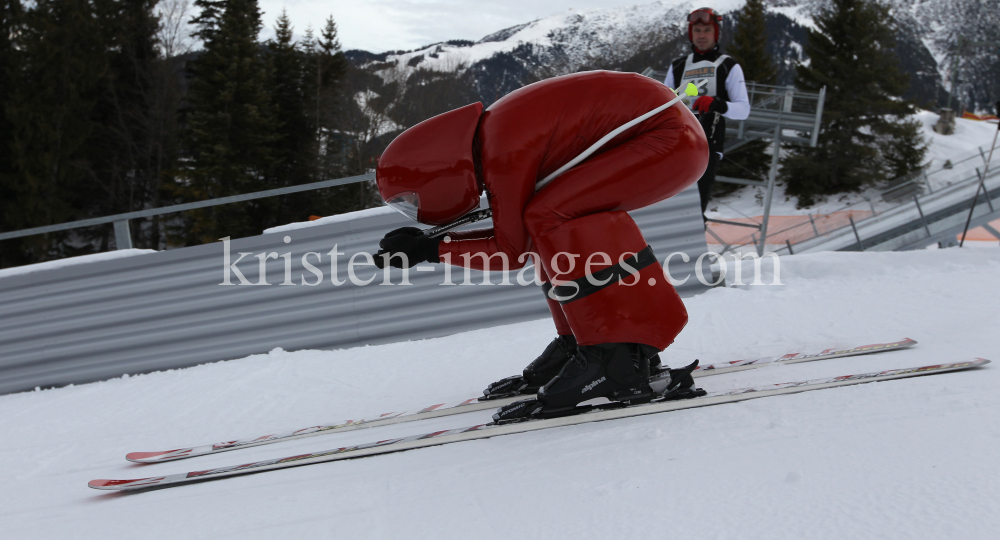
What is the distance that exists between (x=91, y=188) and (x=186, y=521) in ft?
87.2

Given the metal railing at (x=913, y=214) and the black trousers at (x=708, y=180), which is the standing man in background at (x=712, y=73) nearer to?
the black trousers at (x=708, y=180)

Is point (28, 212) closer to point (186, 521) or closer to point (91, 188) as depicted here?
point (91, 188)

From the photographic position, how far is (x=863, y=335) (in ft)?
8.95

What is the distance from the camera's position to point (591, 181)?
1.84 meters

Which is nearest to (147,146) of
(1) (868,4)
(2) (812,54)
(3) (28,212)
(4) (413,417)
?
(3) (28,212)

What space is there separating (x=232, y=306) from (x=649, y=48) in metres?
30.2

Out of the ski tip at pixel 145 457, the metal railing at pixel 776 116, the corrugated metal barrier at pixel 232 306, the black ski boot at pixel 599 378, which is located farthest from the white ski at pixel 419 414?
the metal railing at pixel 776 116

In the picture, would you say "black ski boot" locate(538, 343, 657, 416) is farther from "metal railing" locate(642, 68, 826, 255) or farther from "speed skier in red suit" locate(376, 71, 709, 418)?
"metal railing" locate(642, 68, 826, 255)

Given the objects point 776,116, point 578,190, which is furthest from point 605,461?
point 776,116

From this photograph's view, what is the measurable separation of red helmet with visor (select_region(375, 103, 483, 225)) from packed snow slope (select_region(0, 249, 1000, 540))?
2.55ft

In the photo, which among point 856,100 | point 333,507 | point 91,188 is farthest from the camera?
point 856,100

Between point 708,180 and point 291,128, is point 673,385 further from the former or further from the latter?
point 291,128

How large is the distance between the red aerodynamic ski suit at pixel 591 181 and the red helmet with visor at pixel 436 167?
6cm

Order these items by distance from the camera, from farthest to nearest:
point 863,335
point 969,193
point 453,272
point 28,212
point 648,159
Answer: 1. point 28,212
2. point 969,193
3. point 453,272
4. point 863,335
5. point 648,159
